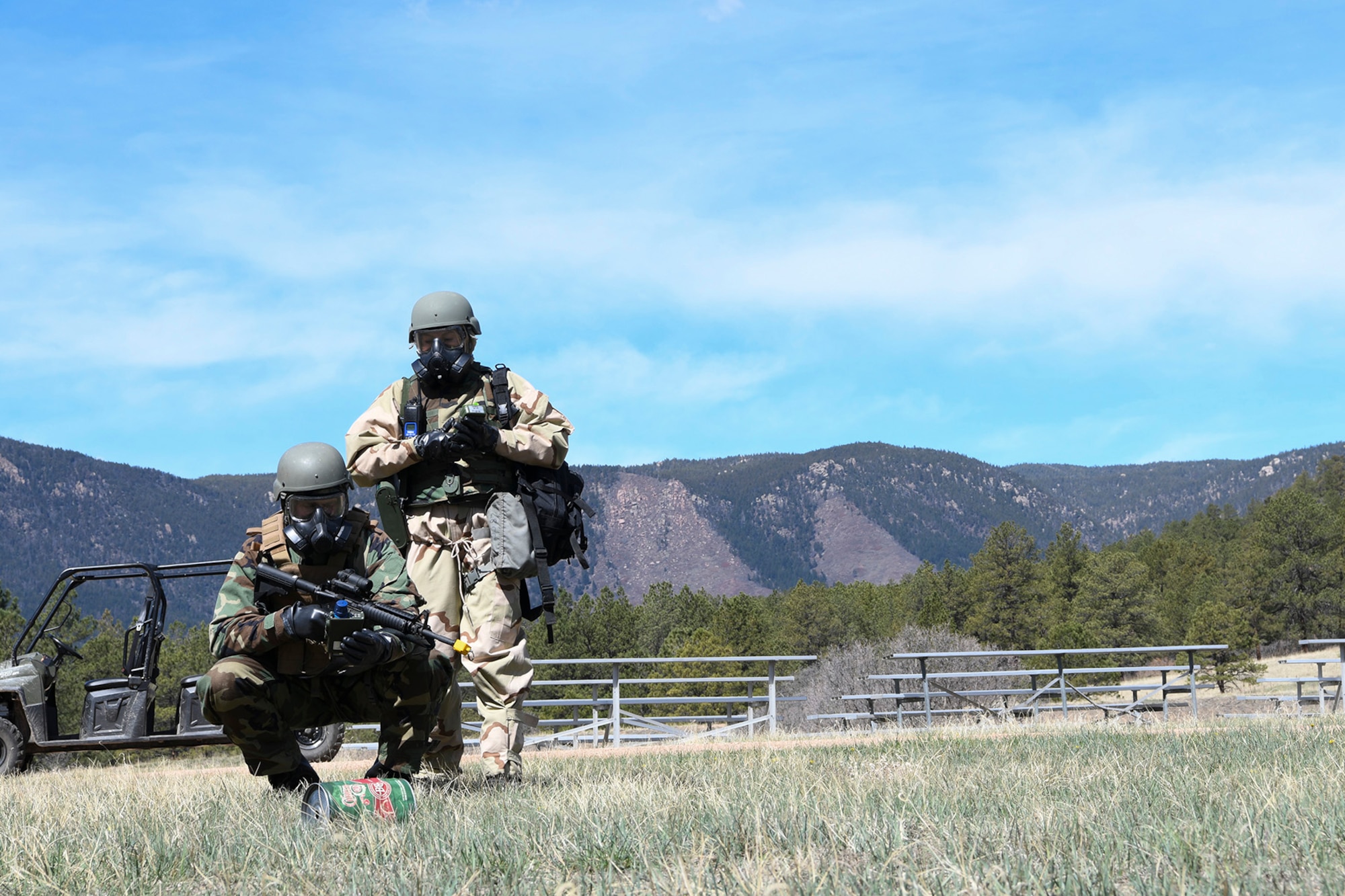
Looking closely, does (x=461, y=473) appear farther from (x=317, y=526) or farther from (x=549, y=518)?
(x=317, y=526)

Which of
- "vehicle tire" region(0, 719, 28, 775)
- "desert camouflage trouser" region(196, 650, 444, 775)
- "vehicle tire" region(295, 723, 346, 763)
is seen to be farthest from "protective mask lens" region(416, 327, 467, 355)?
"vehicle tire" region(0, 719, 28, 775)

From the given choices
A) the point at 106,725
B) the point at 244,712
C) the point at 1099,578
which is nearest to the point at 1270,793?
the point at 244,712

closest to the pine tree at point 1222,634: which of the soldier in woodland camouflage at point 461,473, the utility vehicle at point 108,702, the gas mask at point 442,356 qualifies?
the utility vehicle at point 108,702

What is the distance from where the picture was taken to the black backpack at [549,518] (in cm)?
635

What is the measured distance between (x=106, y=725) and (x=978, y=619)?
219 feet

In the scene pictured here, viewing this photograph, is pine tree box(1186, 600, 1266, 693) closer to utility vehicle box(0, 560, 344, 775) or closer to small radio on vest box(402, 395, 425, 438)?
utility vehicle box(0, 560, 344, 775)

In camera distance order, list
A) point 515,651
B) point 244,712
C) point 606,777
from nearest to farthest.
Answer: point 244,712
point 606,777
point 515,651

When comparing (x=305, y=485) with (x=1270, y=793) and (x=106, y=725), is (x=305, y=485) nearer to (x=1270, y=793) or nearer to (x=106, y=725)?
(x=1270, y=793)

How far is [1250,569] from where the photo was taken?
71125 millimetres

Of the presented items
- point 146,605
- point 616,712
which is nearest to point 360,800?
point 146,605

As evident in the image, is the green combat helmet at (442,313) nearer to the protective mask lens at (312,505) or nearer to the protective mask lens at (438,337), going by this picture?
the protective mask lens at (438,337)

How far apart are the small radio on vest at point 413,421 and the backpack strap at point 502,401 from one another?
0.37 metres

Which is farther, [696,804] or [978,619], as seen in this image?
[978,619]

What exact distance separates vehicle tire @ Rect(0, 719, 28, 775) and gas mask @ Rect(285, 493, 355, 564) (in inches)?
331
